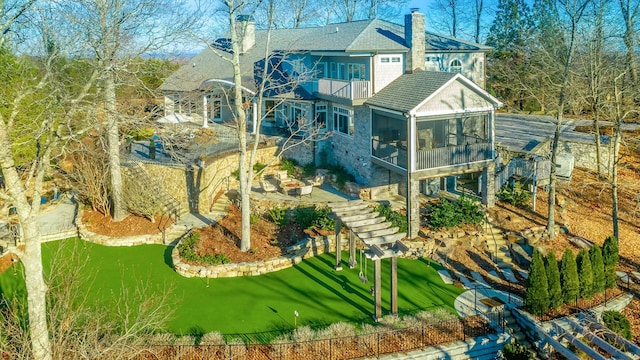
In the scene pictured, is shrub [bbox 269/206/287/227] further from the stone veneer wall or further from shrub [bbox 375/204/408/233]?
shrub [bbox 375/204/408/233]

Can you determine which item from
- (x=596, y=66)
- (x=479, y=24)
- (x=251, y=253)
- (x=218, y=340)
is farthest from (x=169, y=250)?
(x=479, y=24)

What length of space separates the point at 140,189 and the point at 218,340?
10271mm

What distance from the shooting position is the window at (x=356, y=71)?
81.4 feet

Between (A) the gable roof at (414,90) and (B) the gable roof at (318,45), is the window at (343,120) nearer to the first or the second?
(A) the gable roof at (414,90)

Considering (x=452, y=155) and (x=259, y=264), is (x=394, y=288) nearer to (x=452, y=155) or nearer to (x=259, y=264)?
(x=259, y=264)

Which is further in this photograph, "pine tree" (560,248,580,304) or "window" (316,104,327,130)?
"window" (316,104,327,130)

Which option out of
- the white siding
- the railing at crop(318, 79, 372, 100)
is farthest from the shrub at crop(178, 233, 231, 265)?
the white siding

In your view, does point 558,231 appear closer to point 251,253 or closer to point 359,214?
point 359,214

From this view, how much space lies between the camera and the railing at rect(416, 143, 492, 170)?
68.4ft

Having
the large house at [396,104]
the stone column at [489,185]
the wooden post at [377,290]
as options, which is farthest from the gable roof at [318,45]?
the wooden post at [377,290]

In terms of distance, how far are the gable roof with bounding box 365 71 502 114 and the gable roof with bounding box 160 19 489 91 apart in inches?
66.7

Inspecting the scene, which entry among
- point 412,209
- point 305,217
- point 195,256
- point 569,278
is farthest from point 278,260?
point 569,278

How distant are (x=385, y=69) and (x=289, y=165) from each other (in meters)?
6.97

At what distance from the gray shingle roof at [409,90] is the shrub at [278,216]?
618 centimetres
